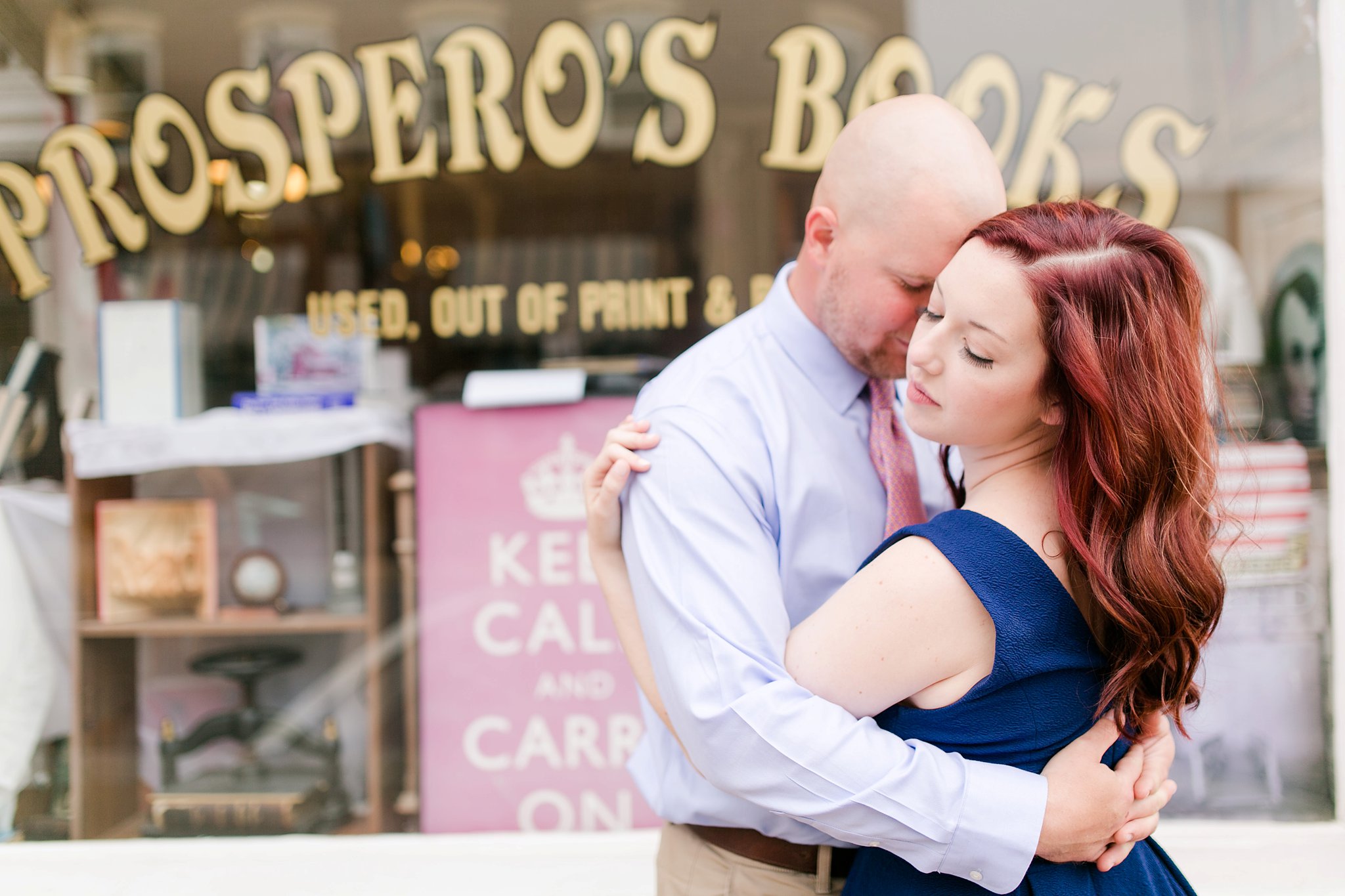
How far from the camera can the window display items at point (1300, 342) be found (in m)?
2.57

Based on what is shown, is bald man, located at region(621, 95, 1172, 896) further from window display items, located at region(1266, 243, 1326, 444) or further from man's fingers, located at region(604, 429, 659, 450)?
window display items, located at region(1266, 243, 1326, 444)

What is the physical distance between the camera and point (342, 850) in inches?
103

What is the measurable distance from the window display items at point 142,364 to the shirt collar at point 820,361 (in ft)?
6.79

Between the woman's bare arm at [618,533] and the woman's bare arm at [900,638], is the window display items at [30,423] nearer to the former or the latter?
the woman's bare arm at [618,533]

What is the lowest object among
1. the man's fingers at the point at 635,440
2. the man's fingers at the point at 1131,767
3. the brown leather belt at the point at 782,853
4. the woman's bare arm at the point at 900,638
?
the brown leather belt at the point at 782,853

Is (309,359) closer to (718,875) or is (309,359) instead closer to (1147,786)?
(718,875)

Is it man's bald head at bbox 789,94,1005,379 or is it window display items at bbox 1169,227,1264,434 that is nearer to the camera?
man's bald head at bbox 789,94,1005,379

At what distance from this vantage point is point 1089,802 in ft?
3.61

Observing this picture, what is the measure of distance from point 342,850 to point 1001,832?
2.10 meters

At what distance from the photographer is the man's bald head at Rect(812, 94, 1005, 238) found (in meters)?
1.25

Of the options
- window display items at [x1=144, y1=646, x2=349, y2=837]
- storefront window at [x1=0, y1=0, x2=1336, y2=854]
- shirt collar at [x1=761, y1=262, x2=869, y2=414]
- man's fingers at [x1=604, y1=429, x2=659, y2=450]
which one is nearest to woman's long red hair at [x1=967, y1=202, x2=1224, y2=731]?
shirt collar at [x1=761, y1=262, x2=869, y2=414]

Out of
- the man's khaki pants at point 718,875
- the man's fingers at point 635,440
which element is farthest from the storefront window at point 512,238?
the man's fingers at point 635,440

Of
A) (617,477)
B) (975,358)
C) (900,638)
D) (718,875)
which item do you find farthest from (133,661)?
(975,358)

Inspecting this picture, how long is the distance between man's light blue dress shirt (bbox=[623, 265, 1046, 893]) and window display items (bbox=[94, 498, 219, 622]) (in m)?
1.81
